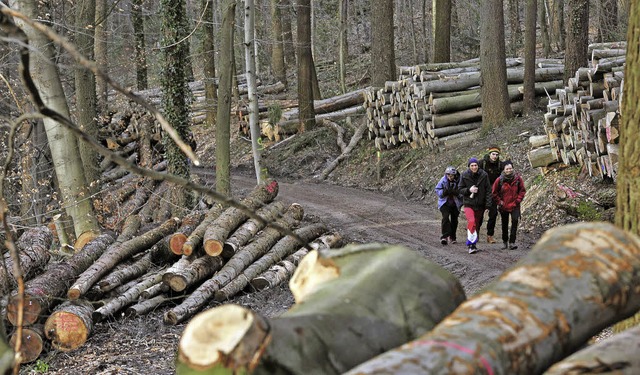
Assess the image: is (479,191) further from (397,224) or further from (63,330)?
(63,330)

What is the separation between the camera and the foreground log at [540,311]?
2354mm

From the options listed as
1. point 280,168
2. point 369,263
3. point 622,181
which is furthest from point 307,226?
point 280,168

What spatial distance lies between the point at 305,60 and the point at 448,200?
48.4 ft

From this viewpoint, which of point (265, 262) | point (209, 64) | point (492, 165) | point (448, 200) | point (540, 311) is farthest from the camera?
point (209, 64)

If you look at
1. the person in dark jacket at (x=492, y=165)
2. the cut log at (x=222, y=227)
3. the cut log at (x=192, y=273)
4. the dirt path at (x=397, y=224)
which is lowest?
the dirt path at (x=397, y=224)

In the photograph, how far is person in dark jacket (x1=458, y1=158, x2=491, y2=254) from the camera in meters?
12.4

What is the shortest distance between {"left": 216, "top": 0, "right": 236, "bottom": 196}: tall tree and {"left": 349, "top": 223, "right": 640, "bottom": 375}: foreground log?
1359 cm

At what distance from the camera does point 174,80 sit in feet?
58.7

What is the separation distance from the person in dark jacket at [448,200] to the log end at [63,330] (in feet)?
20.7

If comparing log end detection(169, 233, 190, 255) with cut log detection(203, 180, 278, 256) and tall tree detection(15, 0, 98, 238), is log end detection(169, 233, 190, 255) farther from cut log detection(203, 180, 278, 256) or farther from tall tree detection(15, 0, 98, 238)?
tall tree detection(15, 0, 98, 238)

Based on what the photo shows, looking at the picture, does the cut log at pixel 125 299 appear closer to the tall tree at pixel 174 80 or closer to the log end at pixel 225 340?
the tall tree at pixel 174 80

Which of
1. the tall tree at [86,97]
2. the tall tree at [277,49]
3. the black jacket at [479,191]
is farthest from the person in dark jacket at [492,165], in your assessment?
the tall tree at [277,49]

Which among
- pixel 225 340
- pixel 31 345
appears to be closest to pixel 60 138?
pixel 31 345

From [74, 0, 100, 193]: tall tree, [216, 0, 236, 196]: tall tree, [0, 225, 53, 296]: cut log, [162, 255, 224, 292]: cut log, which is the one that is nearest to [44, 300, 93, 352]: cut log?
[0, 225, 53, 296]: cut log
